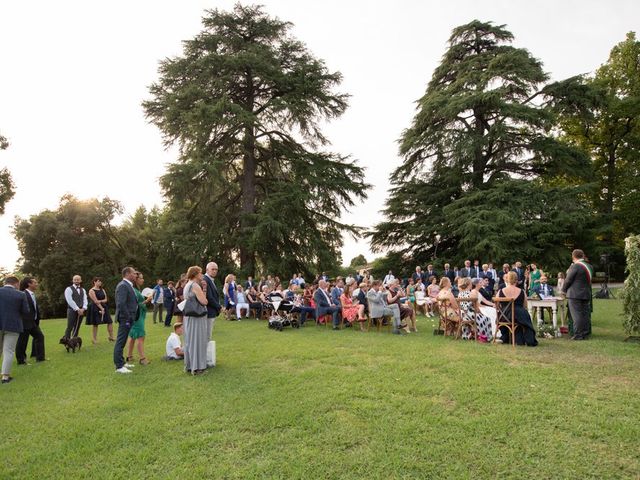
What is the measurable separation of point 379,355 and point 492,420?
11.4ft

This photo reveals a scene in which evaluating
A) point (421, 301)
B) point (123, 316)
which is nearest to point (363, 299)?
point (421, 301)

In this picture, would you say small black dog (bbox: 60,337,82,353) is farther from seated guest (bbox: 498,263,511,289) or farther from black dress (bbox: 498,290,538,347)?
seated guest (bbox: 498,263,511,289)

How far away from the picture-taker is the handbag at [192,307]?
693 centimetres

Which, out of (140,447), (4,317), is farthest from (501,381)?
(4,317)

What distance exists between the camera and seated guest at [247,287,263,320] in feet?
50.9

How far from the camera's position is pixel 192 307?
694 cm

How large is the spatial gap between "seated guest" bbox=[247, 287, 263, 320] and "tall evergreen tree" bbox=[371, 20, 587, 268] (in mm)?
11860

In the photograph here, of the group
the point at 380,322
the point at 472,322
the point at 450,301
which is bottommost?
the point at 380,322

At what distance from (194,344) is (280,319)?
5.50m

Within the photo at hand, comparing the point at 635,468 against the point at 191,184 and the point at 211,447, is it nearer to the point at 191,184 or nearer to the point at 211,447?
the point at 211,447

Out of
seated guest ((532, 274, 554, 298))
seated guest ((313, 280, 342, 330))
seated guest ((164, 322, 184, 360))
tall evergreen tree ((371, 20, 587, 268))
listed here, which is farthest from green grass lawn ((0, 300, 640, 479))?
tall evergreen tree ((371, 20, 587, 268))

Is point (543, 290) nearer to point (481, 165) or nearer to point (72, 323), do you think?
point (72, 323)

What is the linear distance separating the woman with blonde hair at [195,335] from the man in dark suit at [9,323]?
9.99 feet

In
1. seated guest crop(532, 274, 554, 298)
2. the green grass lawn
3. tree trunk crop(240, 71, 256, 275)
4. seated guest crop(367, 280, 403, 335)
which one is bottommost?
the green grass lawn
